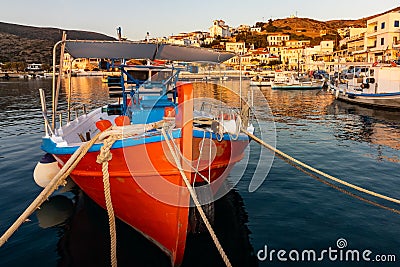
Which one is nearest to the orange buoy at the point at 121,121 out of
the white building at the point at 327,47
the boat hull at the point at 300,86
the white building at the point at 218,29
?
the boat hull at the point at 300,86

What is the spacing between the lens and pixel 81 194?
32.3 feet

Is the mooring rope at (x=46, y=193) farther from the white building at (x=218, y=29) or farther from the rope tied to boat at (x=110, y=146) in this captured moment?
the white building at (x=218, y=29)

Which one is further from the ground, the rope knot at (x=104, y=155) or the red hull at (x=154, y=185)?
the rope knot at (x=104, y=155)

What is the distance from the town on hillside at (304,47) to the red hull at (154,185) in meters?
3.59

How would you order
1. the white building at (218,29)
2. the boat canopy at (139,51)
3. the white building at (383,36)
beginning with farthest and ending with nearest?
the white building at (218,29) → the white building at (383,36) → the boat canopy at (139,51)

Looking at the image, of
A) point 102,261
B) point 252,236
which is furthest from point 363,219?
point 102,261

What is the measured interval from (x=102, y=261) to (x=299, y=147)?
1159 centimetres

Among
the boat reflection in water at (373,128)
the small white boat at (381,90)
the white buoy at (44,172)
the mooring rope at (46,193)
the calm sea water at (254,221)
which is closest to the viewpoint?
the mooring rope at (46,193)

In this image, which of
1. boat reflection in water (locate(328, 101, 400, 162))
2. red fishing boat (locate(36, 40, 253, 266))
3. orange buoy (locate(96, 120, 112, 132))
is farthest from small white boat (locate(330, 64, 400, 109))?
orange buoy (locate(96, 120, 112, 132))

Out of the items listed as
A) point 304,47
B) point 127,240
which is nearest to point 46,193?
point 127,240

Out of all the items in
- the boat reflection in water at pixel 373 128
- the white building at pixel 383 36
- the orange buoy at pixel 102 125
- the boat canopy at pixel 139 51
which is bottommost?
the boat reflection in water at pixel 373 128

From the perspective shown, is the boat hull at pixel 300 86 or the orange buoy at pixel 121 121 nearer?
the orange buoy at pixel 121 121

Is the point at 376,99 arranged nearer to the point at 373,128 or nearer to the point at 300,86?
the point at 373,128

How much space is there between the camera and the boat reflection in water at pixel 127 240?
253 inches
